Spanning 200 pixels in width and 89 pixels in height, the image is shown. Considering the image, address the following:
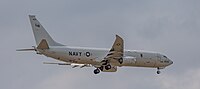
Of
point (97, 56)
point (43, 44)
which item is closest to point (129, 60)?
point (97, 56)

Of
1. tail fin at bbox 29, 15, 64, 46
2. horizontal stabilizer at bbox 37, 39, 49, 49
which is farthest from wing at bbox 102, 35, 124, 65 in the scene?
horizontal stabilizer at bbox 37, 39, 49, 49

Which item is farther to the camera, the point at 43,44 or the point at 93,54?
the point at 93,54

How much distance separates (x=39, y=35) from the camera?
146 meters

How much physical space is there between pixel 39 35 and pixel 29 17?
3044 mm

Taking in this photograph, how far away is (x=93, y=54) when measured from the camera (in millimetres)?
146500

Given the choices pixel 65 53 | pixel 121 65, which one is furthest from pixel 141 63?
pixel 65 53

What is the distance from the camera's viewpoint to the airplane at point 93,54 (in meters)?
143

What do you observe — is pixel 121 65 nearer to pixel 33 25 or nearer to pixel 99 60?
pixel 99 60

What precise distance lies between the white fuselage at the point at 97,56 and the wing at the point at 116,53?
2.90 feet

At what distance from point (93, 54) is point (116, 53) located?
366cm

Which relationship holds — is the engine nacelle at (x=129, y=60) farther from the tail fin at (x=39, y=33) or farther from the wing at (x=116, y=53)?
the tail fin at (x=39, y=33)

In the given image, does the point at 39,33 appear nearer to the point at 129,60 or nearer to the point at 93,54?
the point at 93,54

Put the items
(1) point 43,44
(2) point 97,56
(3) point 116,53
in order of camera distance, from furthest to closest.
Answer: (2) point 97,56, (3) point 116,53, (1) point 43,44

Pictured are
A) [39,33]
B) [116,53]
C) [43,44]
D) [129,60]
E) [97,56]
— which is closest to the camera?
[43,44]
